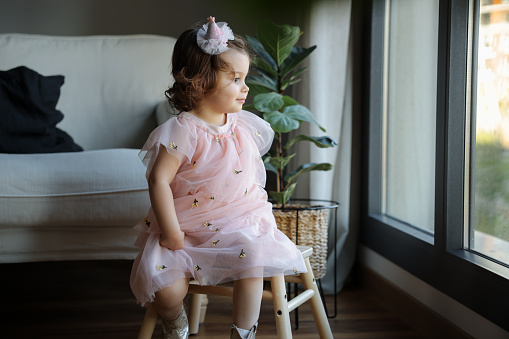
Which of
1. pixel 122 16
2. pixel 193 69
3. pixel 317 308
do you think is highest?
pixel 122 16

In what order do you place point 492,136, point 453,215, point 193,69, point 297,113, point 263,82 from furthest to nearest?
point 263,82 → point 297,113 → point 453,215 → point 492,136 → point 193,69

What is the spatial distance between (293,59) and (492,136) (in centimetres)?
62

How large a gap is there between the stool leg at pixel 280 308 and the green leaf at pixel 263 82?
0.67 m

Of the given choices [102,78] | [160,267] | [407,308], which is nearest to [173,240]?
[160,267]

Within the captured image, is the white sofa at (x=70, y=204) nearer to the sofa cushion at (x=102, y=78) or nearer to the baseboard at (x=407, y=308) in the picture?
the sofa cushion at (x=102, y=78)

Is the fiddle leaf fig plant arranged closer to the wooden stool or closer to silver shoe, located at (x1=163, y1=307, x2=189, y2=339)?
the wooden stool

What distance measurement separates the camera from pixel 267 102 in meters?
1.52

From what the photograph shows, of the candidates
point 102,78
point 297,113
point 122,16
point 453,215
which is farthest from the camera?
point 122,16

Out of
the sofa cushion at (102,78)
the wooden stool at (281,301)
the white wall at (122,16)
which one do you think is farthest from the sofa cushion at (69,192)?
Result: the white wall at (122,16)

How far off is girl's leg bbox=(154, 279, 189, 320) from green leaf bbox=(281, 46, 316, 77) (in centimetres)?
77

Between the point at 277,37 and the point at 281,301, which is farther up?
the point at 277,37

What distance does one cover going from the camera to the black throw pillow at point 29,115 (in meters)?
1.71

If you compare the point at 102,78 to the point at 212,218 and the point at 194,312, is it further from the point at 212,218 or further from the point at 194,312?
the point at 212,218

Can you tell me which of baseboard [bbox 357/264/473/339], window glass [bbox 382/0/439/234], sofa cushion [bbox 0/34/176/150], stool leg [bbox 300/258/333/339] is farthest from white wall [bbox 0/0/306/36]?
stool leg [bbox 300/258/333/339]
